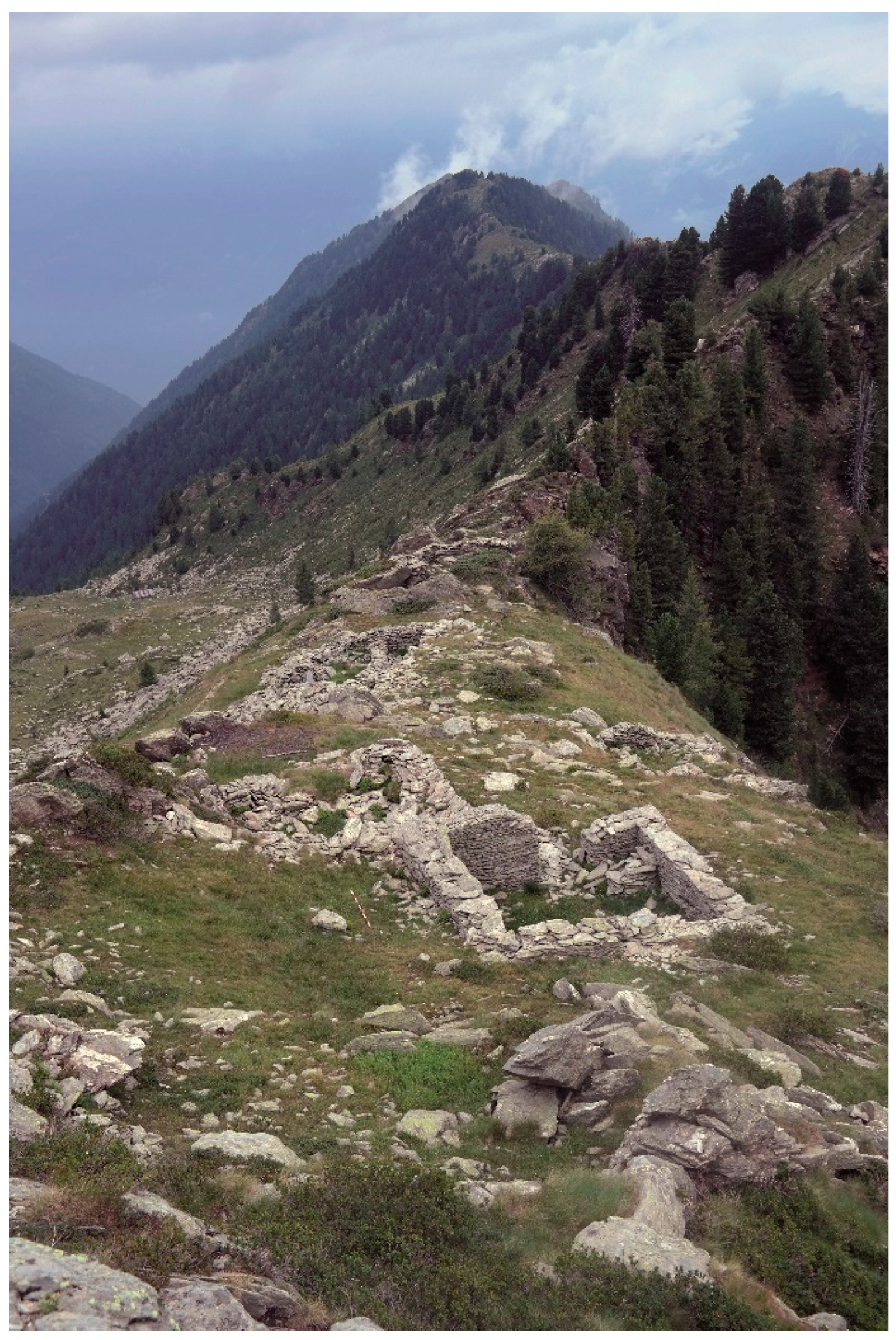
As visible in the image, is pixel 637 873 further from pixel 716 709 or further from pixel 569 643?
pixel 716 709

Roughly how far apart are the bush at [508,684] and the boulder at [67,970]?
→ 2277 centimetres

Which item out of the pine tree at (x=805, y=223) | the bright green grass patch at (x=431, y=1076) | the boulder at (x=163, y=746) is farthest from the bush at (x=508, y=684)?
the pine tree at (x=805, y=223)

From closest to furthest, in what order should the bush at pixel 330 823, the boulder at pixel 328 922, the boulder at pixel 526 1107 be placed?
1. the boulder at pixel 526 1107
2. the boulder at pixel 328 922
3. the bush at pixel 330 823

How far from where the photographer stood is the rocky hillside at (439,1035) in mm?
8250

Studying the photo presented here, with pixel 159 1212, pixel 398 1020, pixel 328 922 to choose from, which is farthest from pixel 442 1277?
pixel 328 922

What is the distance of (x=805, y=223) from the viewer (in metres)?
96.3

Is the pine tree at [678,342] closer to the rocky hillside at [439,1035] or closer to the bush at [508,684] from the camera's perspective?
the bush at [508,684]

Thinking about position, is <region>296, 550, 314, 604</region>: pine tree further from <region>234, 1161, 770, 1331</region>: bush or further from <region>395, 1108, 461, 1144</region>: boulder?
<region>234, 1161, 770, 1331</region>: bush

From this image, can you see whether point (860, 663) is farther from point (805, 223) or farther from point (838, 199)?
point (838, 199)

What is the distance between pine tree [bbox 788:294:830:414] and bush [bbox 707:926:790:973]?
70.5m

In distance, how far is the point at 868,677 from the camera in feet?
207

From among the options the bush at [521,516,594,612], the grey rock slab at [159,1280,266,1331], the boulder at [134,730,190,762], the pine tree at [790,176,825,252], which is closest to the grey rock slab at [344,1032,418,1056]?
the grey rock slab at [159,1280,266,1331]

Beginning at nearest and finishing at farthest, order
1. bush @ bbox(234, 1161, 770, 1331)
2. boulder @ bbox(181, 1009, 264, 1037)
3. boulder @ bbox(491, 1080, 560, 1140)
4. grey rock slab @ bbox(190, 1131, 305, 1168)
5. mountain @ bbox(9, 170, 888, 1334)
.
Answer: bush @ bbox(234, 1161, 770, 1331) → mountain @ bbox(9, 170, 888, 1334) → grey rock slab @ bbox(190, 1131, 305, 1168) → boulder @ bbox(491, 1080, 560, 1140) → boulder @ bbox(181, 1009, 264, 1037)

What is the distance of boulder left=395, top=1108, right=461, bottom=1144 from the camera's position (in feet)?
38.5
